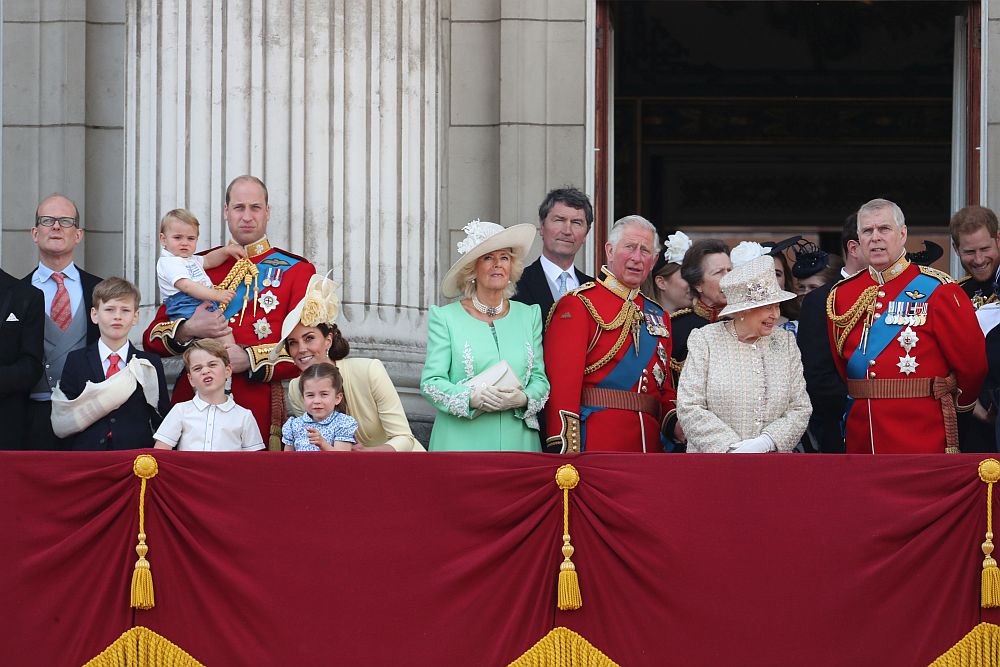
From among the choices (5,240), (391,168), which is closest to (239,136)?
(391,168)

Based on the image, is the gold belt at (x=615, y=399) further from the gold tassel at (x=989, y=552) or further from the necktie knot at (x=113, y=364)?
the necktie knot at (x=113, y=364)

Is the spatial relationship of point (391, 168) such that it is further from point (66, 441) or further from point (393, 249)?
point (66, 441)

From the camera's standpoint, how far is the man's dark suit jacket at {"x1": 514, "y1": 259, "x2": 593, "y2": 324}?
8.26 meters

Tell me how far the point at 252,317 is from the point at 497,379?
1.38 m

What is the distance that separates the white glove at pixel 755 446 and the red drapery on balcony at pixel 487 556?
39 centimetres

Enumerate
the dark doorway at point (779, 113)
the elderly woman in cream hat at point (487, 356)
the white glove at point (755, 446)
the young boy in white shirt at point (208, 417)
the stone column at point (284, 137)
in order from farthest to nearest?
the dark doorway at point (779, 113), the stone column at point (284, 137), the elderly woman in cream hat at point (487, 356), the young boy in white shirt at point (208, 417), the white glove at point (755, 446)

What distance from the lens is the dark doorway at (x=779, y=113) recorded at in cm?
1521

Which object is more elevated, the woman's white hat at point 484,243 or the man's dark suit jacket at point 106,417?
the woman's white hat at point 484,243

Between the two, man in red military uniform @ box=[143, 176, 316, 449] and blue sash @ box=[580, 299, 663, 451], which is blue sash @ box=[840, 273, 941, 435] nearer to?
blue sash @ box=[580, 299, 663, 451]

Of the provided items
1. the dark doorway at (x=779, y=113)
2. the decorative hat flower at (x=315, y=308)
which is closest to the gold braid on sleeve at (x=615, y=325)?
the decorative hat flower at (x=315, y=308)

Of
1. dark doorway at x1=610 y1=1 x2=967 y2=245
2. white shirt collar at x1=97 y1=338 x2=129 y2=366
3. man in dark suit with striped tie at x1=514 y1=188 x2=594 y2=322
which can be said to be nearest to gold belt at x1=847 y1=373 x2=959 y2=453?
man in dark suit with striped tie at x1=514 y1=188 x2=594 y2=322

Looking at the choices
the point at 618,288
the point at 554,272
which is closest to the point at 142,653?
the point at 618,288

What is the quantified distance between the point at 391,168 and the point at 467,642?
363 centimetres

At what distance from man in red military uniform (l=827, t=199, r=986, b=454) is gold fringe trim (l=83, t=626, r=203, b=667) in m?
2.96
